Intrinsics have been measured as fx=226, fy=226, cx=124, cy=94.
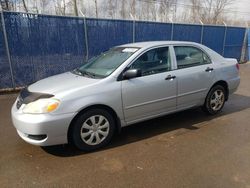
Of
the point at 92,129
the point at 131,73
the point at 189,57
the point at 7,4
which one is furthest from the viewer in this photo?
the point at 7,4

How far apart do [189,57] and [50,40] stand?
452 cm

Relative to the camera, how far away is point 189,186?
2605mm

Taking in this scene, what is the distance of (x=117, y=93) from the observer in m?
3.46

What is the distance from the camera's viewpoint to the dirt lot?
107 inches

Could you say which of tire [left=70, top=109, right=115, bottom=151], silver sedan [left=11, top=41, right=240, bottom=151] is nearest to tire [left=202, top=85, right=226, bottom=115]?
silver sedan [left=11, top=41, right=240, bottom=151]

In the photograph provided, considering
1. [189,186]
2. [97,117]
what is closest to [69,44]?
[97,117]

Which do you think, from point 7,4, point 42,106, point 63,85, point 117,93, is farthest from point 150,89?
point 7,4

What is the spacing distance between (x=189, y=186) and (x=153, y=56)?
2235 millimetres

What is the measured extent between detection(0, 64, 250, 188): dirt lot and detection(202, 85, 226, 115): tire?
18.6 inches

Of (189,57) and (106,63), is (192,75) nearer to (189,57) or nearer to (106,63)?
(189,57)

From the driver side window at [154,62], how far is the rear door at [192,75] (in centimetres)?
23

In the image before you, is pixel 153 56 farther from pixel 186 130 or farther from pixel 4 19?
pixel 4 19

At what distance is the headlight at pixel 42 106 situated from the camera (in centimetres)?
304

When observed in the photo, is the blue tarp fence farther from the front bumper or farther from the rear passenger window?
the rear passenger window
